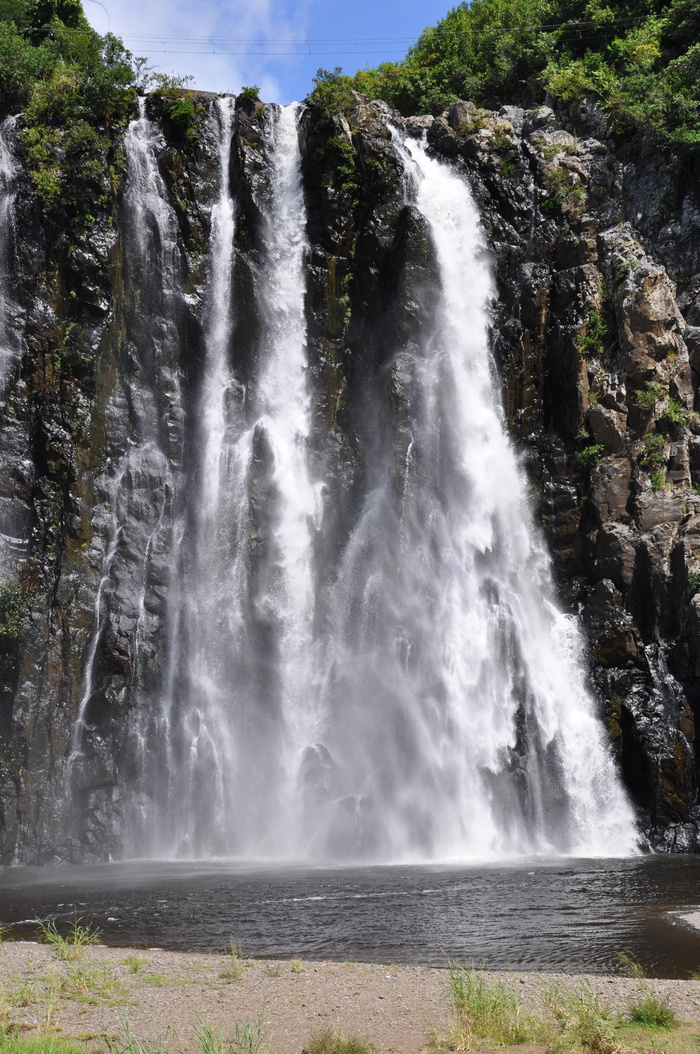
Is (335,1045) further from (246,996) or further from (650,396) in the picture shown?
(650,396)

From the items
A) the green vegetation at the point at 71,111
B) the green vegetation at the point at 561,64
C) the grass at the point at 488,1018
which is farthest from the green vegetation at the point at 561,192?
the grass at the point at 488,1018

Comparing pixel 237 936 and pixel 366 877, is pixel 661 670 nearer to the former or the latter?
pixel 366 877

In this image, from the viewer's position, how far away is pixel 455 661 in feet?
87.9

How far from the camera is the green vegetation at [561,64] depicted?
33688 millimetres

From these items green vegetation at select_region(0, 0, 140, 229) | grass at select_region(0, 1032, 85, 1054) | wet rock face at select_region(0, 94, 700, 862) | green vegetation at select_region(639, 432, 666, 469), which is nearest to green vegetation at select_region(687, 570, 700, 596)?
wet rock face at select_region(0, 94, 700, 862)

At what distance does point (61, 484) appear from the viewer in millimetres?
27219

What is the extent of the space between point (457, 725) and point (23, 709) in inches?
506

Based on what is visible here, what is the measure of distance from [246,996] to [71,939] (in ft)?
14.2

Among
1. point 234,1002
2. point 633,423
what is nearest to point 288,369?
point 633,423

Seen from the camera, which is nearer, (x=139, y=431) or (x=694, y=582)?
(x=694, y=582)

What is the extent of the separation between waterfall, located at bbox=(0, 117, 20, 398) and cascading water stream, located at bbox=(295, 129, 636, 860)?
1307 centimetres

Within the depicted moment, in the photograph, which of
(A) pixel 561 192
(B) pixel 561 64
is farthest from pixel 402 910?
(B) pixel 561 64

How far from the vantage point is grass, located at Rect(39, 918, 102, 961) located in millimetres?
11320

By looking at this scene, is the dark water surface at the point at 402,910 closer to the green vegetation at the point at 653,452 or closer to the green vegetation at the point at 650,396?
the green vegetation at the point at 653,452
